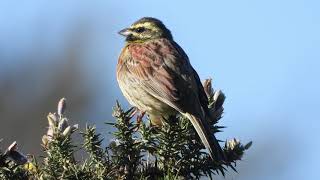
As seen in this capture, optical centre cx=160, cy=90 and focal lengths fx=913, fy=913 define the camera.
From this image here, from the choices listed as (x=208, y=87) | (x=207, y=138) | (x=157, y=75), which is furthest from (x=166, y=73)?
(x=207, y=138)

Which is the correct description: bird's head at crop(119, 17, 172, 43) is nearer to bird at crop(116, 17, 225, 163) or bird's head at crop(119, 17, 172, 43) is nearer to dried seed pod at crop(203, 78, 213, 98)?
bird at crop(116, 17, 225, 163)

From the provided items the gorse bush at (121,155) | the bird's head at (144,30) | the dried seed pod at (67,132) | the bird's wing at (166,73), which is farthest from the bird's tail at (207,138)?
the bird's head at (144,30)

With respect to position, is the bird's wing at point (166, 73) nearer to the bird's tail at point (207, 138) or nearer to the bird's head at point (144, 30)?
the bird's head at point (144, 30)

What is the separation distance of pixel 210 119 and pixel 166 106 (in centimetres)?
157

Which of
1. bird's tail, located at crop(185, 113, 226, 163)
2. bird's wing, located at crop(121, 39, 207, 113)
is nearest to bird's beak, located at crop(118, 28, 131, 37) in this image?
bird's wing, located at crop(121, 39, 207, 113)

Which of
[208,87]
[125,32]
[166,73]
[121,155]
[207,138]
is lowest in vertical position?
[121,155]

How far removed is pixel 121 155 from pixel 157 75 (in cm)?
280

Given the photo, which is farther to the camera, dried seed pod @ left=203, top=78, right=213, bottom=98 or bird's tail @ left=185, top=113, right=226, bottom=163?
dried seed pod @ left=203, top=78, right=213, bottom=98

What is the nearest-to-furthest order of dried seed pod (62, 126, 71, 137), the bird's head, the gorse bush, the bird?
the gorse bush, dried seed pod (62, 126, 71, 137), the bird, the bird's head

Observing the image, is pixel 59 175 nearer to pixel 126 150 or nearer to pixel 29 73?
pixel 126 150

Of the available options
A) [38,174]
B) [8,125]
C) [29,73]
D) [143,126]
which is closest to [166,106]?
[143,126]

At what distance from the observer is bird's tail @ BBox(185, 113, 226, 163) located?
4.25 m

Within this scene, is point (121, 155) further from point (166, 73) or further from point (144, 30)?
point (144, 30)

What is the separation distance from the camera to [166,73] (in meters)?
6.68
